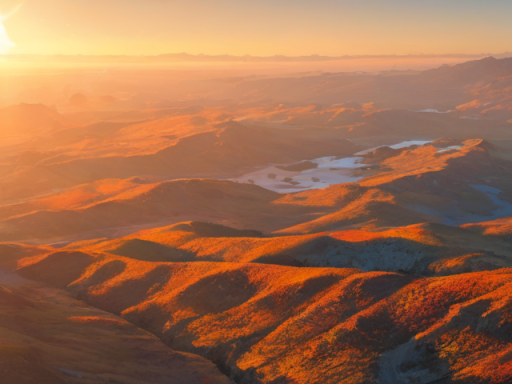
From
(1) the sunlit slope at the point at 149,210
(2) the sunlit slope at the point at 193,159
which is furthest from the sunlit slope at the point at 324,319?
(2) the sunlit slope at the point at 193,159

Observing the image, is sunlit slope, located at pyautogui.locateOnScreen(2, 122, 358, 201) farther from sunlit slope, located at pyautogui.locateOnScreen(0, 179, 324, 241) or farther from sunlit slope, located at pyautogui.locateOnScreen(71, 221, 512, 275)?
sunlit slope, located at pyautogui.locateOnScreen(71, 221, 512, 275)

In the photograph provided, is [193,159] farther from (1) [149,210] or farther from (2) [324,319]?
(2) [324,319]

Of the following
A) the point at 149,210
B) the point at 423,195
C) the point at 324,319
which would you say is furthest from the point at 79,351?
the point at 423,195

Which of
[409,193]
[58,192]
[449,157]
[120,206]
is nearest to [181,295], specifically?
[120,206]

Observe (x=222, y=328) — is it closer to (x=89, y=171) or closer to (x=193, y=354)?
(x=193, y=354)

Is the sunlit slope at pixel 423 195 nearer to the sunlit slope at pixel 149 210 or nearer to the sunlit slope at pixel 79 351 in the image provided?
the sunlit slope at pixel 149 210
